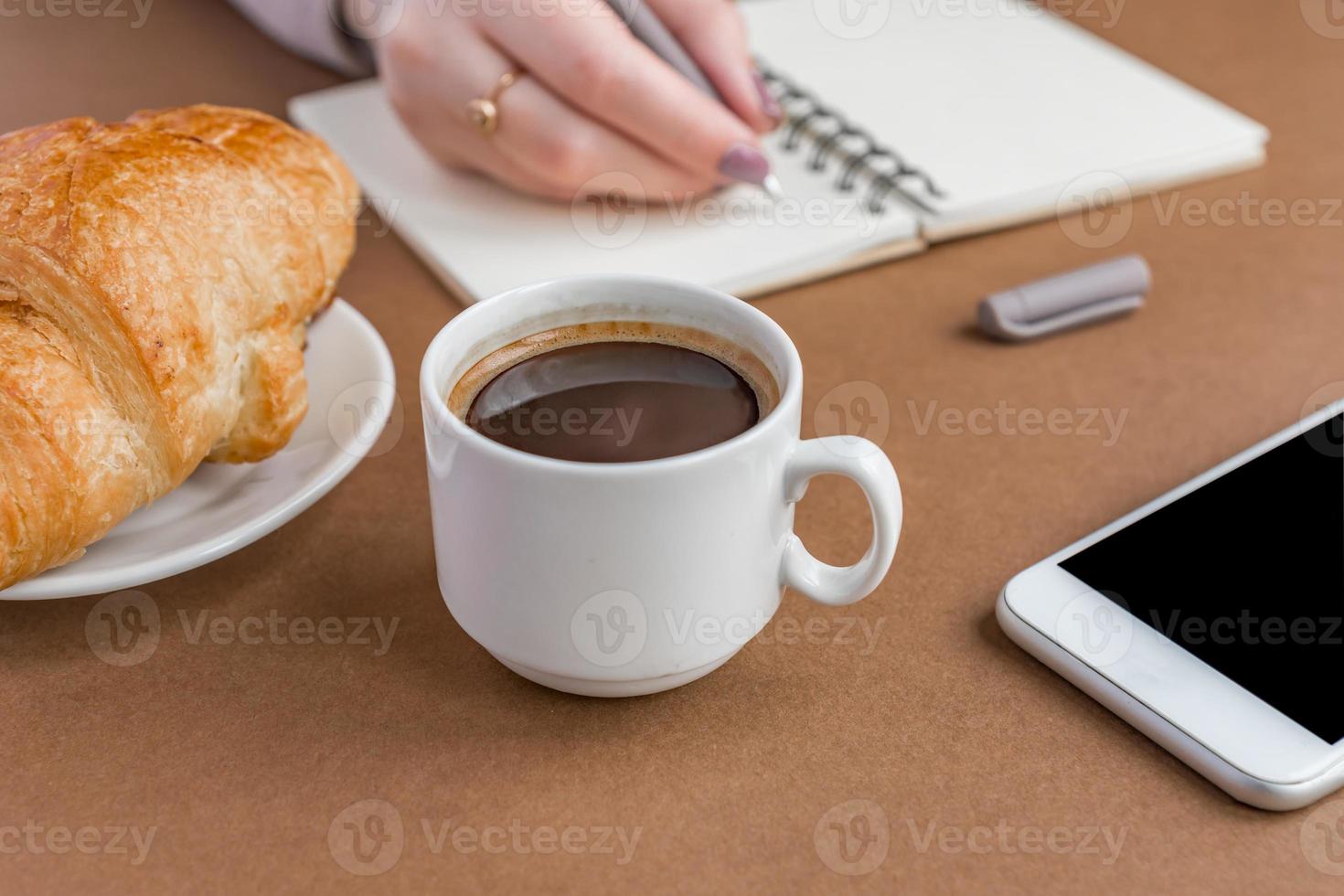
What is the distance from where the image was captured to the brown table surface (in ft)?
1.86

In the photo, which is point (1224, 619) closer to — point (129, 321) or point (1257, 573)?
point (1257, 573)

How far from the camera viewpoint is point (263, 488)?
0.74 meters

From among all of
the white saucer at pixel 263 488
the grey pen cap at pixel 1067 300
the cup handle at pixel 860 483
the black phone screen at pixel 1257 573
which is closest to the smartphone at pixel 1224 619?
the black phone screen at pixel 1257 573

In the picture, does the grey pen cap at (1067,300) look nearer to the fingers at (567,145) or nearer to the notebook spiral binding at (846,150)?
the notebook spiral binding at (846,150)

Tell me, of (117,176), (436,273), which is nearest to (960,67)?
(436,273)

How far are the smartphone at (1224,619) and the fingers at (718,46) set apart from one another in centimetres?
55

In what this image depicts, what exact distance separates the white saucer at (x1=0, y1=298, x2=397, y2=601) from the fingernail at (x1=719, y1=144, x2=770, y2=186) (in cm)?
37

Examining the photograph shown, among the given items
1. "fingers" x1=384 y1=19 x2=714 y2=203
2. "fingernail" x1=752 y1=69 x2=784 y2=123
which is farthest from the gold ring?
"fingernail" x1=752 y1=69 x2=784 y2=123

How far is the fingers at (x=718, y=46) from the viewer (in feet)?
3.61

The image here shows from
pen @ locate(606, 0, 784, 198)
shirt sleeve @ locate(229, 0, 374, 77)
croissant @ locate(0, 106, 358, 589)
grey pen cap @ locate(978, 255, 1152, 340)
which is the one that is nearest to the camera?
croissant @ locate(0, 106, 358, 589)

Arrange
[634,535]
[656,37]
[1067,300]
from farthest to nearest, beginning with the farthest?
[656,37]
[1067,300]
[634,535]

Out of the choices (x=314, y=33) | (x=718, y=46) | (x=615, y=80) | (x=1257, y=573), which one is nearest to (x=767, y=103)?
(x=718, y=46)

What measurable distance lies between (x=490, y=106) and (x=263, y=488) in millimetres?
451

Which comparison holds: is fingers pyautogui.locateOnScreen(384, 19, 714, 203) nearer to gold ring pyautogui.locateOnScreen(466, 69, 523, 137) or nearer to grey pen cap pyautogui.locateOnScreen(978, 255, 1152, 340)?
gold ring pyautogui.locateOnScreen(466, 69, 523, 137)
